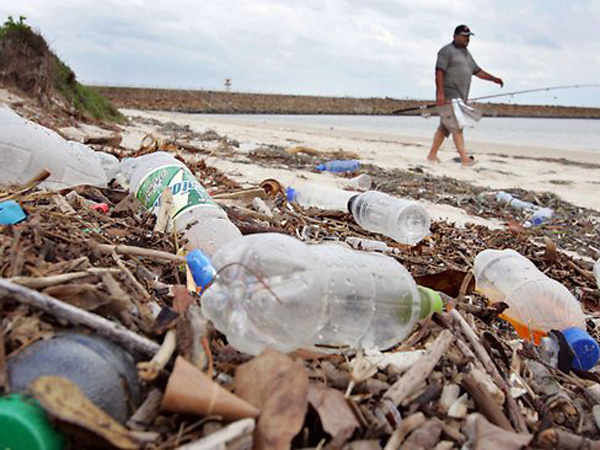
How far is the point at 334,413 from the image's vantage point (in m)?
1.11

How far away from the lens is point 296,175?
5.59 metres

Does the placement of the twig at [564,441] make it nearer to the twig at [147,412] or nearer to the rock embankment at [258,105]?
the twig at [147,412]

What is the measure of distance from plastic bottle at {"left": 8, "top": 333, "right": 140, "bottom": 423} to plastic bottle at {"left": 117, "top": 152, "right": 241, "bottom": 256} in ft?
3.55

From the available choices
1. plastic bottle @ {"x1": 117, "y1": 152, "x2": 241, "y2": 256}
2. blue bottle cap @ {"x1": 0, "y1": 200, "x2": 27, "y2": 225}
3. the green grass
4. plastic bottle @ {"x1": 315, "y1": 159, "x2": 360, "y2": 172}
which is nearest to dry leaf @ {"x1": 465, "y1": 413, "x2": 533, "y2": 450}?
plastic bottle @ {"x1": 117, "y1": 152, "x2": 241, "y2": 256}

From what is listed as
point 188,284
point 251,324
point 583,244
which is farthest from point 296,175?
point 251,324

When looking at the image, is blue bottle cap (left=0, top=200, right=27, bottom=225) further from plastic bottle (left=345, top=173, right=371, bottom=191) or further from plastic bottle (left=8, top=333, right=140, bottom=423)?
plastic bottle (left=345, top=173, right=371, bottom=191)

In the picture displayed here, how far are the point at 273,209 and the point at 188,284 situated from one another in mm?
1429

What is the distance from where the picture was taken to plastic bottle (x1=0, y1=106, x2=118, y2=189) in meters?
2.54

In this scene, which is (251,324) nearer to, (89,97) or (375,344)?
(375,344)

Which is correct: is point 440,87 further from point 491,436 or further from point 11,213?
point 491,436

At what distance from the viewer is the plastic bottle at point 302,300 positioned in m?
1.36

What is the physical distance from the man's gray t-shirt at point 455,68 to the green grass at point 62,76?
20.2 ft

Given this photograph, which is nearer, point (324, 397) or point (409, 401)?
point (324, 397)

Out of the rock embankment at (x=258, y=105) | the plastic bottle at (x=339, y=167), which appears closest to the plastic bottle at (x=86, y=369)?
the plastic bottle at (x=339, y=167)
